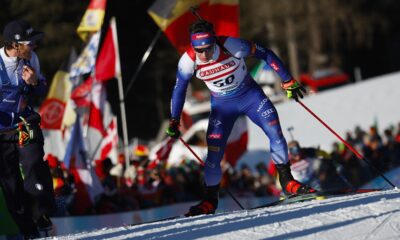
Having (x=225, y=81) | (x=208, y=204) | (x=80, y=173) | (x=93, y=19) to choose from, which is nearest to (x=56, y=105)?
(x=93, y=19)

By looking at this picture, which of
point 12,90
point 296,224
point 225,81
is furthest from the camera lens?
point 225,81

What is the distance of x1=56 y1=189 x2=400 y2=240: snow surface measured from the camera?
6926mm

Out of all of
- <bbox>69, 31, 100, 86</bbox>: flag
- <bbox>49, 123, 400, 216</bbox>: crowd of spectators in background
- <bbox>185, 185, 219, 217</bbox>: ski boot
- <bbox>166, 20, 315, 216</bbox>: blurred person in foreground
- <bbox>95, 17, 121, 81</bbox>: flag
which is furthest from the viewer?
<bbox>95, 17, 121, 81</bbox>: flag

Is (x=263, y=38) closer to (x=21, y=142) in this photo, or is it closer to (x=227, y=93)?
(x=227, y=93)

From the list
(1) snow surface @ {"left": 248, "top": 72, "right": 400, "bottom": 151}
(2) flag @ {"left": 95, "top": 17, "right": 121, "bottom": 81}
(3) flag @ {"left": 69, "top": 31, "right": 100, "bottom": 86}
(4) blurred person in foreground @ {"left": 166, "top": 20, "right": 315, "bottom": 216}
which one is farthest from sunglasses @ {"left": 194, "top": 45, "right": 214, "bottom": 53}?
(1) snow surface @ {"left": 248, "top": 72, "right": 400, "bottom": 151}

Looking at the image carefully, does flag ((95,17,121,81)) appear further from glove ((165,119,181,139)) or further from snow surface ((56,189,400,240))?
snow surface ((56,189,400,240))

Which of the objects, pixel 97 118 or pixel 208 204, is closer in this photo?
pixel 208 204

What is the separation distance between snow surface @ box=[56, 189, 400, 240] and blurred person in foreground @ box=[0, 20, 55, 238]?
1.65 feet

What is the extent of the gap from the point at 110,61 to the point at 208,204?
274 inches

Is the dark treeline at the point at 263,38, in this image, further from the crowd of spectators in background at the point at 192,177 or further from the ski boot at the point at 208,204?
the ski boot at the point at 208,204

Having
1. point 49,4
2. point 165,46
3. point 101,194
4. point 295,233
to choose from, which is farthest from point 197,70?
point 165,46

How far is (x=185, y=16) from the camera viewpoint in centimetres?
1503

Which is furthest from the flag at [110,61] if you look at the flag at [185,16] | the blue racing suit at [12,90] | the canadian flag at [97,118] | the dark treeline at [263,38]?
the dark treeline at [263,38]

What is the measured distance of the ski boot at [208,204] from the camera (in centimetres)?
973
